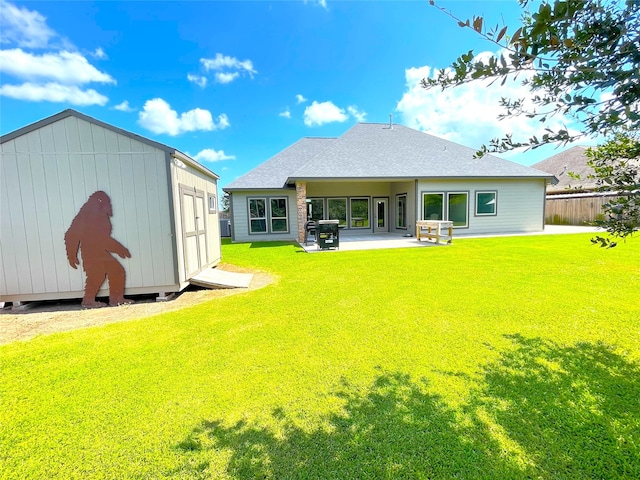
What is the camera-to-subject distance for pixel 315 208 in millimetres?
16797

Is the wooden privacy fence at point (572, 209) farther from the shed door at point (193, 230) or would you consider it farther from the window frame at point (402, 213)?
the shed door at point (193, 230)

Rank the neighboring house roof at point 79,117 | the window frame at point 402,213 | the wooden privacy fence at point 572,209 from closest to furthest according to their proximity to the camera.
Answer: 1. the neighboring house roof at point 79,117
2. the window frame at point 402,213
3. the wooden privacy fence at point 572,209

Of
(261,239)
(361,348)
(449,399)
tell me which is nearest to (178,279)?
(361,348)

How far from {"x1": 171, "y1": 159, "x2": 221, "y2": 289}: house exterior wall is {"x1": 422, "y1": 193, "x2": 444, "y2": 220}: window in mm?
9966

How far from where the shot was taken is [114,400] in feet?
8.13

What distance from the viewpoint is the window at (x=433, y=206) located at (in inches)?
568

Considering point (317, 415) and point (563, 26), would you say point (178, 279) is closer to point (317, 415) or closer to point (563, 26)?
point (317, 415)

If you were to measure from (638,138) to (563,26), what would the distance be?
125 cm

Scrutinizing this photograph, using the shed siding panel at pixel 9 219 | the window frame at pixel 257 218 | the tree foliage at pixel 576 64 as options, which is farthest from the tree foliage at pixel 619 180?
the window frame at pixel 257 218

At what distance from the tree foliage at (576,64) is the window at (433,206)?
43.3 feet

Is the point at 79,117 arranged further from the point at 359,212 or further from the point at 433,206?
the point at 359,212

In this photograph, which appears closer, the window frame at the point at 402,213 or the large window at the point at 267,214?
the large window at the point at 267,214

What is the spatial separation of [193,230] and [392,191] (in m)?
13.1

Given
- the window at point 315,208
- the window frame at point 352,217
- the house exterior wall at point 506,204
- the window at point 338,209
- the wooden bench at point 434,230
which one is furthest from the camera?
the window frame at point 352,217
